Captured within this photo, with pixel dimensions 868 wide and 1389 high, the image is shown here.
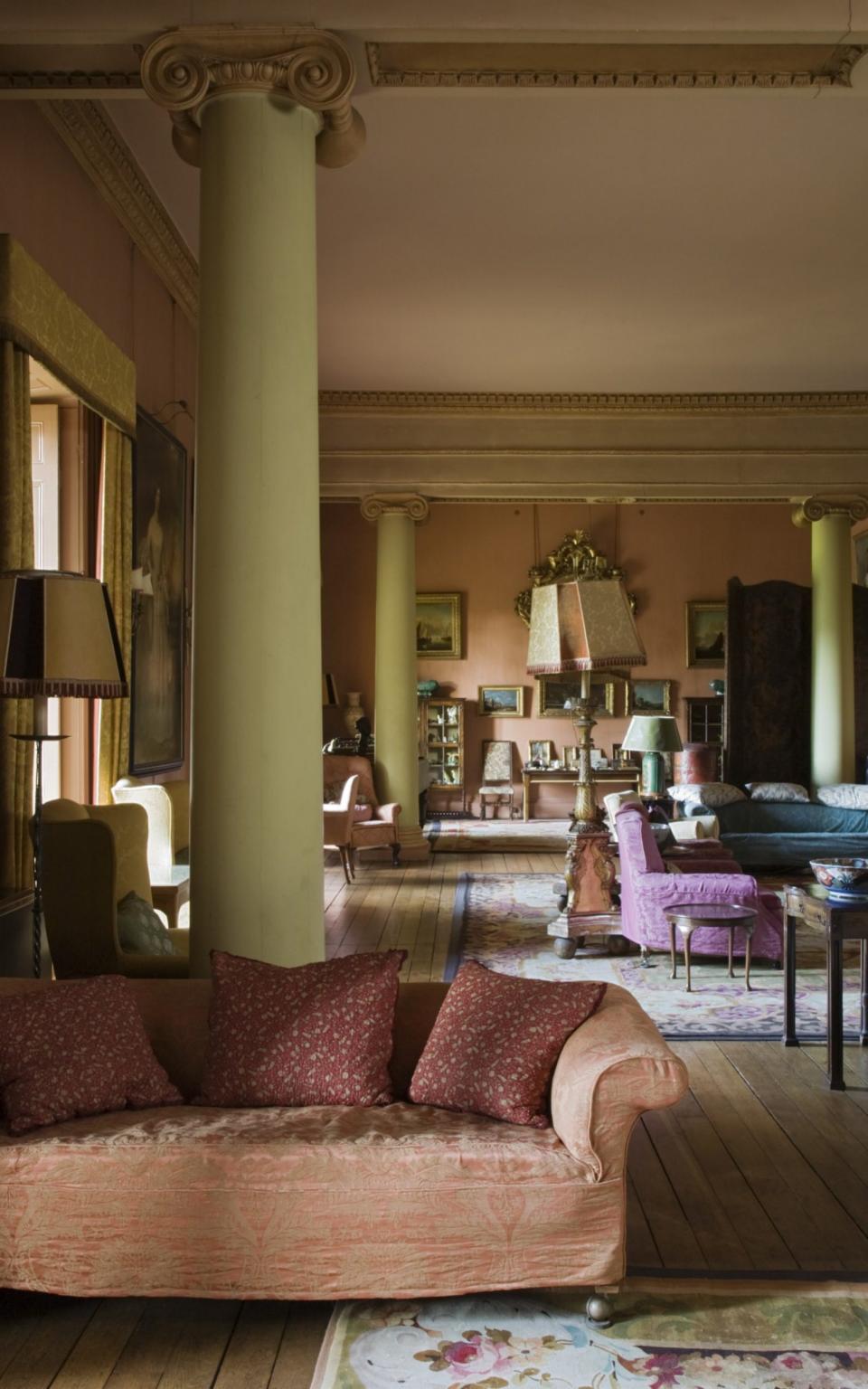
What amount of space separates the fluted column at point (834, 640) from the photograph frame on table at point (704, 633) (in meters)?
4.20

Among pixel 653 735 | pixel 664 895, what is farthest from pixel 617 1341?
pixel 653 735

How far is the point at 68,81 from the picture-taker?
4699mm

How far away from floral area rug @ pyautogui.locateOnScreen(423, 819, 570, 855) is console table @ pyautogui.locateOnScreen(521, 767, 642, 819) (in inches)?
17.2

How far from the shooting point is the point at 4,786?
5164mm

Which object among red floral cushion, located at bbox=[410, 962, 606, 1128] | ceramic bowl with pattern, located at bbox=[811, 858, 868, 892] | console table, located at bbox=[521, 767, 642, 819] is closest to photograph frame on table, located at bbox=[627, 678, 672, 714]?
console table, located at bbox=[521, 767, 642, 819]

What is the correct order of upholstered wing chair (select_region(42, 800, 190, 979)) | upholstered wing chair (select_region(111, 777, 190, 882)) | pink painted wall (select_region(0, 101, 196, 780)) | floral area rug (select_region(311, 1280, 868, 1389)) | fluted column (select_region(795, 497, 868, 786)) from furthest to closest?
fluted column (select_region(795, 497, 868, 786)) → upholstered wing chair (select_region(111, 777, 190, 882)) → pink painted wall (select_region(0, 101, 196, 780)) → upholstered wing chair (select_region(42, 800, 190, 979)) → floral area rug (select_region(311, 1280, 868, 1389))

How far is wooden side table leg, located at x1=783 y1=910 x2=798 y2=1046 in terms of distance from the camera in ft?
19.1

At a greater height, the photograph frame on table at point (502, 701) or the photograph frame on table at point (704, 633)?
the photograph frame on table at point (704, 633)

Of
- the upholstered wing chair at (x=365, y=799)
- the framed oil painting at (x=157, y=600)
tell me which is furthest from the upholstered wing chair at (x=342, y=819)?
the framed oil painting at (x=157, y=600)

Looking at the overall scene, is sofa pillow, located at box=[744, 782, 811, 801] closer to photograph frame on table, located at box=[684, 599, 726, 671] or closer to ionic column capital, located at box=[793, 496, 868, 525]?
ionic column capital, located at box=[793, 496, 868, 525]

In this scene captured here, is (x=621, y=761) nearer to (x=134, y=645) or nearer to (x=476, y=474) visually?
(x=476, y=474)

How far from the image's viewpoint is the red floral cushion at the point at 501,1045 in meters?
3.39

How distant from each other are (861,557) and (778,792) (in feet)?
14.6

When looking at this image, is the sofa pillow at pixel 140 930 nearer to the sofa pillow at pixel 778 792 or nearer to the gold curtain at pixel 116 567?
the gold curtain at pixel 116 567
